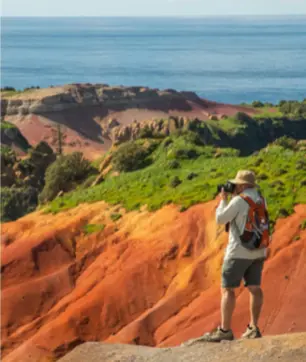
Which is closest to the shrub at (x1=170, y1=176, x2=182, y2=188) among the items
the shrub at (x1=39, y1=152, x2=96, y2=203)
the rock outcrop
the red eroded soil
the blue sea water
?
the shrub at (x1=39, y1=152, x2=96, y2=203)

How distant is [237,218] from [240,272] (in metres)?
0.54

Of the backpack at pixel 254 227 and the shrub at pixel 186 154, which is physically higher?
the backpack at pixel 254 227

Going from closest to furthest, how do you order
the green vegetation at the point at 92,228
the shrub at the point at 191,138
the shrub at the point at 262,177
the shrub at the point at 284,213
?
the shrub at the point at 284,213 < the shrub at the point at 262,177 < the green vegetation at the point at 92,228 < the shrub at the point at 191,138

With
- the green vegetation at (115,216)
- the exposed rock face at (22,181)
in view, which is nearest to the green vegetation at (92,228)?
the green vegetation at (115,216)

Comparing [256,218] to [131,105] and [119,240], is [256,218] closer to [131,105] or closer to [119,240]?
[119,240]

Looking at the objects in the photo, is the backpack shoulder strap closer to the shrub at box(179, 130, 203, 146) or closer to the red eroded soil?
the shrub at box(179, 130, 203, 146)

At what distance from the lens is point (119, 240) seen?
70.0 feet

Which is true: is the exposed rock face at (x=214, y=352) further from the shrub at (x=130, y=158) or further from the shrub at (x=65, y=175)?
the shrub at (x=65, y=175)

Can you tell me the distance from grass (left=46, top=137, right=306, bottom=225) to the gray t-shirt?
33.8 feet

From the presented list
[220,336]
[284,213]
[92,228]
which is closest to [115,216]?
[92,228]

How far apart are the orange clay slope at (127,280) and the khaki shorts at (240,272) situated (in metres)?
5.31

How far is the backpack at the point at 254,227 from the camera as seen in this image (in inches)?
334

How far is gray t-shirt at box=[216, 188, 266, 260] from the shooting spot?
27.7 ft

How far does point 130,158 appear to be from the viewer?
28094 millimetres
